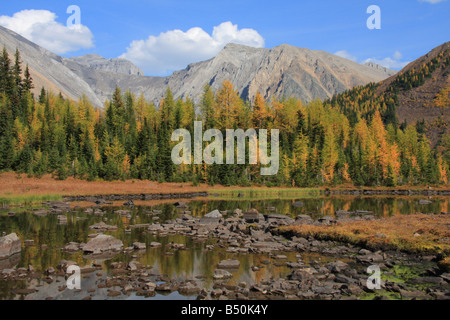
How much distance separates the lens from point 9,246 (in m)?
21.9

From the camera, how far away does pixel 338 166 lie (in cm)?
10231

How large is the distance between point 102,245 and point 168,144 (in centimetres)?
6671

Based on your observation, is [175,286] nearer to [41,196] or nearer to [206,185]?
[41,196]

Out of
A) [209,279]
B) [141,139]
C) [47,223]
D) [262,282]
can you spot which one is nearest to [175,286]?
[209,279]

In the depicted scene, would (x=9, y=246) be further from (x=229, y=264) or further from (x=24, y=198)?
(x=24, y=198)

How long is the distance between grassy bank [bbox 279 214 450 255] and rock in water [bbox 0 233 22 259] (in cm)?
1982

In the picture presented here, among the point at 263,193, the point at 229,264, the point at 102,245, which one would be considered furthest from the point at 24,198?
the point at 263,193

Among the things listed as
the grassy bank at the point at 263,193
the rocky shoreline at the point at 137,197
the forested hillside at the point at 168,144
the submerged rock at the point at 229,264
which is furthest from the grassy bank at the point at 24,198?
the submerged rock at the point at 229,264

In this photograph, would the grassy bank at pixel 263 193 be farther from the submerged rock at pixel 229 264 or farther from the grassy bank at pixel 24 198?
the submerged rock at pixel 229 264

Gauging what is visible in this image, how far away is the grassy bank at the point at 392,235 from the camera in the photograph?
2246 cm

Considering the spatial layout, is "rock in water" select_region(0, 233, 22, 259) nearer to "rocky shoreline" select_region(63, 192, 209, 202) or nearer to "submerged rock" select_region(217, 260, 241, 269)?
"submerged rock" select_region(217, 260, 241, 269)

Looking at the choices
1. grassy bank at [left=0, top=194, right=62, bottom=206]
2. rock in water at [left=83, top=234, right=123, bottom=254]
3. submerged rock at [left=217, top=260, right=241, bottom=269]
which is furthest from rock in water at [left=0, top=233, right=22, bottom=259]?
grassy bank at [left=0, top=194, right=62, bottom=206]

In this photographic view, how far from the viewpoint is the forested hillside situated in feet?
279

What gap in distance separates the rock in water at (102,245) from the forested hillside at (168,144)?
188ft
